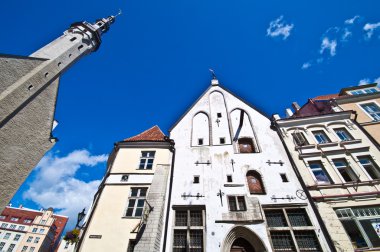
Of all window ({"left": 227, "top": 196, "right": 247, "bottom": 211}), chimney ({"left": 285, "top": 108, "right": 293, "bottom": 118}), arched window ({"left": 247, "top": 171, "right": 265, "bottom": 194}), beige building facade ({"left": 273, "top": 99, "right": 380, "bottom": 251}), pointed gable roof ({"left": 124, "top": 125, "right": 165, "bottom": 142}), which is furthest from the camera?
chimney ({"left": 285, "top": 108, "right": 293, "bottom": 118})

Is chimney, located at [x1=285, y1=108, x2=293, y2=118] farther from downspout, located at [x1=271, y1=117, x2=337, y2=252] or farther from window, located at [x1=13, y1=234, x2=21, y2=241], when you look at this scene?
window, located at [x1=13, y1=234, x2=21, y2=241]

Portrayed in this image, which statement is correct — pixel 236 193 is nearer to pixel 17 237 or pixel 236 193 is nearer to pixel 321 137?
pixel 321 137

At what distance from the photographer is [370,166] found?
12172 mm

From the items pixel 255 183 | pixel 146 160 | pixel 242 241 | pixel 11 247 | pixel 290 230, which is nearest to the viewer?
pixel 290 230

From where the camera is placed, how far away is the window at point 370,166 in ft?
38.5

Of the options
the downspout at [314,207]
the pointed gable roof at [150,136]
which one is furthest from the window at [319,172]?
the pointed gable roof at [150,136]

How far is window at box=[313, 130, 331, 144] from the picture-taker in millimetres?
14219

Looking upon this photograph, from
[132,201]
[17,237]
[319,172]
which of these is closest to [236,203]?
[319,172]

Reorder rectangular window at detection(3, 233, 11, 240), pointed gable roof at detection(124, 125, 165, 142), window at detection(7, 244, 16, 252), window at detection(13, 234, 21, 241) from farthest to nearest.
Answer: window at detection(13, 234, 21, 241) → rectangular window at detection(3, 233, 11, 240) → window at detection(7, 244, 16, 252) → pointed gable roof at detection(124, 125, 165, 142)

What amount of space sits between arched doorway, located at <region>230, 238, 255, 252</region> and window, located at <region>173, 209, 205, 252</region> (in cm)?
179

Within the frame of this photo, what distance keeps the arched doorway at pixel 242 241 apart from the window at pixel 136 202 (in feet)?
17.5

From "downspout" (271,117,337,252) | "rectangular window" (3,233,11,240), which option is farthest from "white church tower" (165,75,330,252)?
"rectangular window" (3,233,11,240)

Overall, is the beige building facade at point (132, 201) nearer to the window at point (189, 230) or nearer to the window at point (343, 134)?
the window at point (189, 230)

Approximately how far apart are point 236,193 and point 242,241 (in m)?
2.57
